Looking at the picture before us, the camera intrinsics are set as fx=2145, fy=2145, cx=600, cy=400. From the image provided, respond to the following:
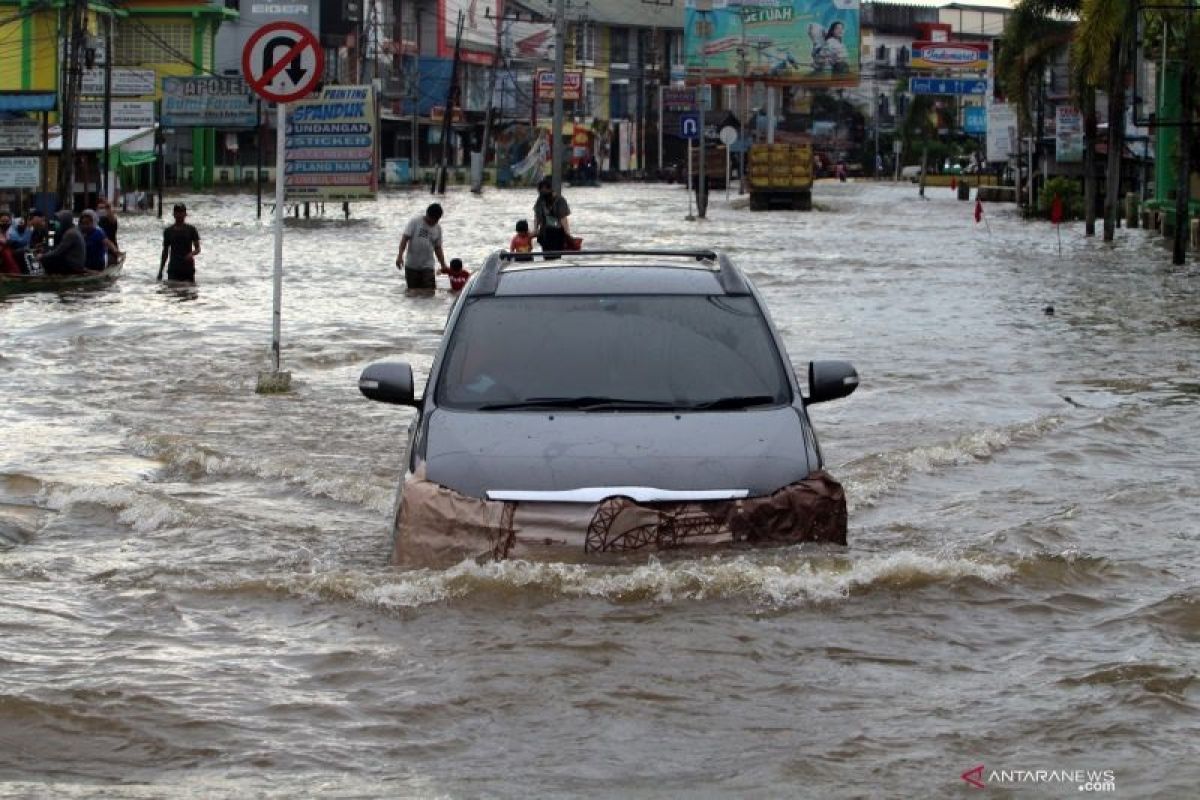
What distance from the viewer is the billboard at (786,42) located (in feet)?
336

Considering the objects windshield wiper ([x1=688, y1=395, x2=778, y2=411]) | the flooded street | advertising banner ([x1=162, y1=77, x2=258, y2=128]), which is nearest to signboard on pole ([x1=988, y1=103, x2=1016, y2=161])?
advertising banner ([x1=162, y1=77, x2=258, y2=128])

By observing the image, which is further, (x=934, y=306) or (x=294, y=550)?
(x=934, y=306)

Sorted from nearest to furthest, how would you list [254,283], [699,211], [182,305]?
1. [182,305]
2. [254,283]
3. [699,211]

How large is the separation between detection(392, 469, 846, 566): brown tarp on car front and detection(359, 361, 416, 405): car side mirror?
28.4 inches

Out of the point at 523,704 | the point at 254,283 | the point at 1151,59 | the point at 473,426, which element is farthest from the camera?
the point at 1151,59

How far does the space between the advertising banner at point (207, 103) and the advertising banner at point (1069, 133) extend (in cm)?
2527

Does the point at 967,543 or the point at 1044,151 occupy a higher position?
the point at 1044,151

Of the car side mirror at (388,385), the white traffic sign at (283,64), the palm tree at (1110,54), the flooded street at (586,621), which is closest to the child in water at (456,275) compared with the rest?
the flooded street at (586,621)

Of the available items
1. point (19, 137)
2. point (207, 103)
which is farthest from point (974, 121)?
point (19, 137)

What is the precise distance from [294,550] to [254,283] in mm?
21150

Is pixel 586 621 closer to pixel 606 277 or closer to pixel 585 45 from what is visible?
pixel 606 277

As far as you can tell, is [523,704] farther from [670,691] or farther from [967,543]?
[967,543]

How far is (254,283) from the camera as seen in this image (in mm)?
30750

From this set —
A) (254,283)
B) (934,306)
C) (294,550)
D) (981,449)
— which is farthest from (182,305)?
(294,550)
